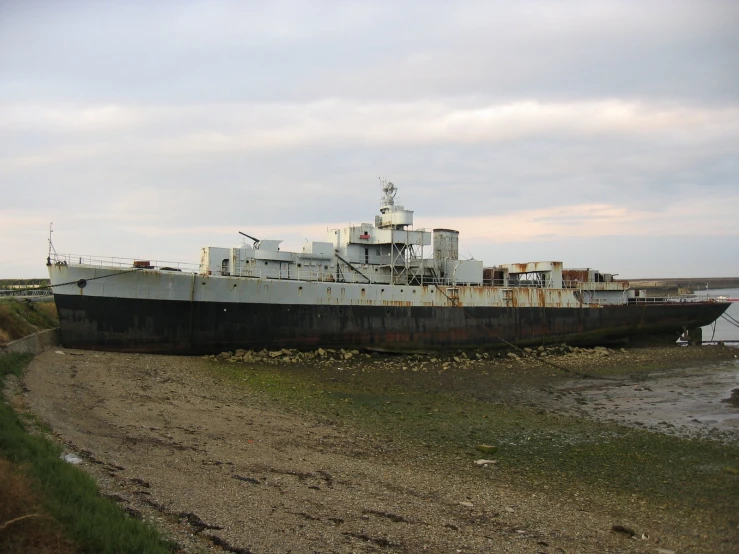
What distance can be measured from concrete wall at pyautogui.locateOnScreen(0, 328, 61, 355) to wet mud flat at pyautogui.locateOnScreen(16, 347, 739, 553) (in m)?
0.79

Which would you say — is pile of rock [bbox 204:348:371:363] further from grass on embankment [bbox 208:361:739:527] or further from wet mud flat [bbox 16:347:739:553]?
wet mud flat [bbox 16:347:739:553]

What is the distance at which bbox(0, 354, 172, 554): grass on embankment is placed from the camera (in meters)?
5.67

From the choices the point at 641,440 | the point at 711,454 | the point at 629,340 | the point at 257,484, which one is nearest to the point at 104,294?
the point at 257,484

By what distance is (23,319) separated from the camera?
2284 cm

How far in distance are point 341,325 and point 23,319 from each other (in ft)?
45.5

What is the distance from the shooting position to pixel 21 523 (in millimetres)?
5613

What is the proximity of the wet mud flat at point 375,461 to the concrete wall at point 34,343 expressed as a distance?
79 centimetres

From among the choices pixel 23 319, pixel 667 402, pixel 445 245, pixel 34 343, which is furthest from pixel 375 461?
pixel 445 245

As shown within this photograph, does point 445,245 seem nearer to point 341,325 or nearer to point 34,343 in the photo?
point 341,325

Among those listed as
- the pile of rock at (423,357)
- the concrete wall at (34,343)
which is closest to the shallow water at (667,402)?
the pile of rock at (423,357)

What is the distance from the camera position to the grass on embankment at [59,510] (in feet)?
18.6

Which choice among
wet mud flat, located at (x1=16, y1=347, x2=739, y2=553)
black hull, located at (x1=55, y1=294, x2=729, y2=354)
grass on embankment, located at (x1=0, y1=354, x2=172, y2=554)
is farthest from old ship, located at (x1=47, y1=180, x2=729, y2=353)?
grass on embankment, located at (x1=0, y1=354, x2=172, y2=554)

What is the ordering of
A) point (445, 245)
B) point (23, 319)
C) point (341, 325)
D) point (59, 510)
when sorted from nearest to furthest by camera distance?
1. point (59, 510)
2. point (23, 319)
3. point (341, 325)
4. point (445, 245)

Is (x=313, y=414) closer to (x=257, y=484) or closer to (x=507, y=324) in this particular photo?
(x=257, y=484)
